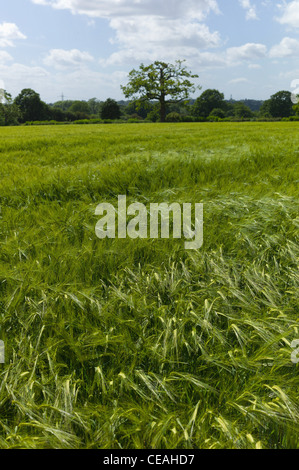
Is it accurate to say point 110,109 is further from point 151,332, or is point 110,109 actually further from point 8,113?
point 151,332

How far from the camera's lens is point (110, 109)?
55.1 meters

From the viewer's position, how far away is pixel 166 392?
1.50 meters

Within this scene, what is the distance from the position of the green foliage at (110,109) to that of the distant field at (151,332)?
55.7 metres

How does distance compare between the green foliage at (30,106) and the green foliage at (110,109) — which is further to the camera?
the green foliage at (30,106)

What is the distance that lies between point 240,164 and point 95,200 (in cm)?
268

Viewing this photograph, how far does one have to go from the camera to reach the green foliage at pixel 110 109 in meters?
54.7

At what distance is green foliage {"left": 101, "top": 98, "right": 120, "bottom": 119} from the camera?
54.7m

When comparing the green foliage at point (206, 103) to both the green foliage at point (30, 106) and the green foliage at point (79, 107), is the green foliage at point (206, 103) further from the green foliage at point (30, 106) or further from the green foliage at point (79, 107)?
the green foliage at point (79, 107)

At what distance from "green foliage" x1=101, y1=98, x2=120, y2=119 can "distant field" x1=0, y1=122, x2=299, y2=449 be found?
5575 cm

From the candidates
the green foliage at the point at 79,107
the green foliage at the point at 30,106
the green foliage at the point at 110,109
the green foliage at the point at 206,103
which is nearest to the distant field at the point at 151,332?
the green foliage at the point at 110,109

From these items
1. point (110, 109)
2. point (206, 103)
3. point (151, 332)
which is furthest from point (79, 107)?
point (151, 332)
